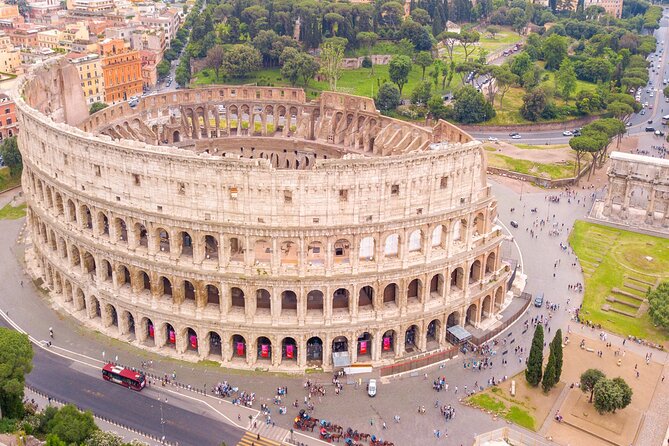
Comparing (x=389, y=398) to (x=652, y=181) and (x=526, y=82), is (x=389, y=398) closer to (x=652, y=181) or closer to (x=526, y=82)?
(x=652, y=181)

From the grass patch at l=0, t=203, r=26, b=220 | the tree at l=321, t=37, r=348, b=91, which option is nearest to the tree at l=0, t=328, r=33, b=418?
the grass patch at l=0, t=203, r=26, b=220

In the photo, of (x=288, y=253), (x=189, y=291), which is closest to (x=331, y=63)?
(x=288, y=253)

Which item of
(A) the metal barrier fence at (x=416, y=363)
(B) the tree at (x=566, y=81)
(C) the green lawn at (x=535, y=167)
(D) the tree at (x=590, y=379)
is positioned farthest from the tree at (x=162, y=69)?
(D) the tree at (x=590, y=379)

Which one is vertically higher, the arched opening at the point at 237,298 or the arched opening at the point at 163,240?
the arched opening at the point at 163,240

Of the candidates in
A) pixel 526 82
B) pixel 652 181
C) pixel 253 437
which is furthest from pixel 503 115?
pixel 253 437

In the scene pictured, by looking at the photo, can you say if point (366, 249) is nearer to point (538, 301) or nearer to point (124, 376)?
point (538, 301)

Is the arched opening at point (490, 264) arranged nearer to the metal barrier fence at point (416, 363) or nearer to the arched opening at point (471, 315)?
the arched opening at point (471, 315)

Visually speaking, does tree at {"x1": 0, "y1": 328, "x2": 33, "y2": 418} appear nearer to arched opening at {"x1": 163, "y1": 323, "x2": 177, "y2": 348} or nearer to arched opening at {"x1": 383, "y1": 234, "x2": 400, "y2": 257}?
arched opening at {"x1": 163, "y1": 323, "x2": 177, "y2": 348}
